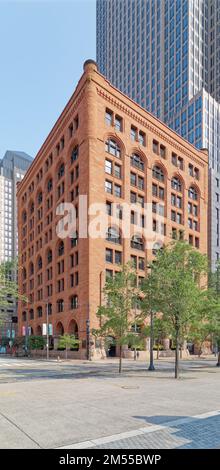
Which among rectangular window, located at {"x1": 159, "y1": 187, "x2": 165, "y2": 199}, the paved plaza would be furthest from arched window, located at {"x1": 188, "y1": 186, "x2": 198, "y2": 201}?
the paved plaza

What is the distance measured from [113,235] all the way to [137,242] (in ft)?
18.8

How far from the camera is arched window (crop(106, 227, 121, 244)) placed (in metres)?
56.2

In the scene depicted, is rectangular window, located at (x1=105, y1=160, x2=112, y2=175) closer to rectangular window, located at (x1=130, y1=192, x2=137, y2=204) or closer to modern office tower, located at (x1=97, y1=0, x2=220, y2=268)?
rectangular window, located at (x1=130, y1=192, x2=137, y2=204)

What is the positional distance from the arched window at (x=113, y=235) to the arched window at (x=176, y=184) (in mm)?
18570

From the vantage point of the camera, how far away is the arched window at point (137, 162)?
62719mm

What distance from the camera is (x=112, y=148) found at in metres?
59.2

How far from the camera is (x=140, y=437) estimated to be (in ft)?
31.0

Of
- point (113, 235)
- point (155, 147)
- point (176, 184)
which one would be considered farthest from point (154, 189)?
point (113, 235)

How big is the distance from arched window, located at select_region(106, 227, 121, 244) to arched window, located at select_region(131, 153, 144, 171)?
1202cm

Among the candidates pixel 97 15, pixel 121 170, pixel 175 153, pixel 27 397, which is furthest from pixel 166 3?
pixel 27 397

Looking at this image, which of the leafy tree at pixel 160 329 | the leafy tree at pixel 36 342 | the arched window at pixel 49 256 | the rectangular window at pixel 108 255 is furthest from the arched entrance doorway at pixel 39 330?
the leafy tree at pixel 160 329

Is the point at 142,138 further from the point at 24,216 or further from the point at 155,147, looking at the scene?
the point at 24,216
